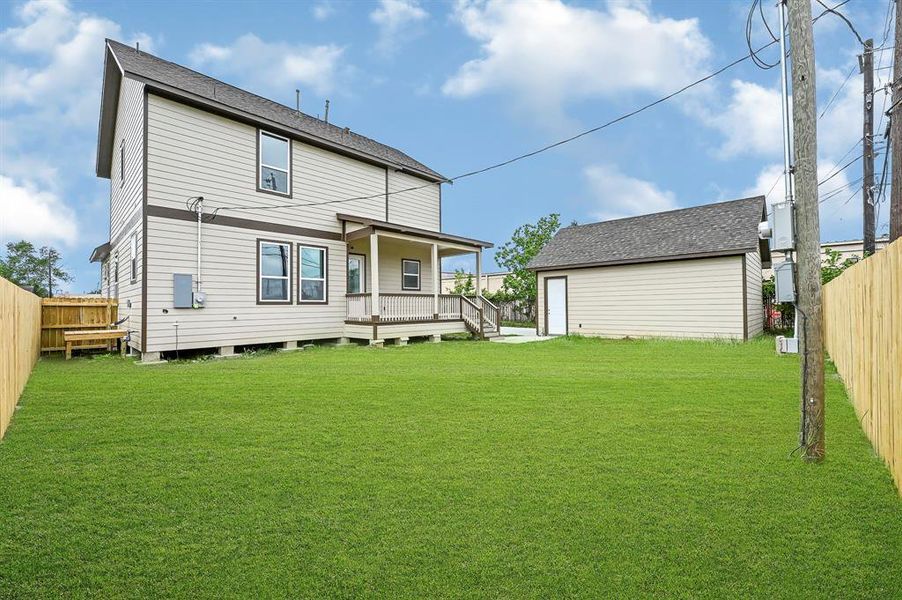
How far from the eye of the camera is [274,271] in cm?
1266

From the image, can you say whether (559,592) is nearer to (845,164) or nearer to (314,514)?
(314,514)

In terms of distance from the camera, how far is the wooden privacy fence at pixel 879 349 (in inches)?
134

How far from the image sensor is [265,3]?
13234mm

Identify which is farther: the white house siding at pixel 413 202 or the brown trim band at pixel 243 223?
the white house siding at pixel 413 202

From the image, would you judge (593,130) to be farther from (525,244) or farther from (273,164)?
(525,244)

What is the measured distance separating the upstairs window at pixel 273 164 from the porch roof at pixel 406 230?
178cm

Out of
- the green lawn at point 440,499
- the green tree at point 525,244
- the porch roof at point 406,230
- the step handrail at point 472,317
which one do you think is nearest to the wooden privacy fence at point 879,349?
A: the green lawn at point 440,499

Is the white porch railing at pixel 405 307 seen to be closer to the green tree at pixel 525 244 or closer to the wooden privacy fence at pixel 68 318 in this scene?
the wooden privacy fence at pixel 68 318

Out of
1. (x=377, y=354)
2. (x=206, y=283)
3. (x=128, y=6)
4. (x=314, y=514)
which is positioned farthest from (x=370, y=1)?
(x=314, y=514)

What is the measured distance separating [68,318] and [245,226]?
471cm

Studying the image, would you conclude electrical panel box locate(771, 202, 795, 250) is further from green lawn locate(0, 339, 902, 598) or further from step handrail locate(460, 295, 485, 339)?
step handrail locate(460, 295, 485, 339)

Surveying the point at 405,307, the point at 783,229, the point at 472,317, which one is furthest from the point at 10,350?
the point at 472,317

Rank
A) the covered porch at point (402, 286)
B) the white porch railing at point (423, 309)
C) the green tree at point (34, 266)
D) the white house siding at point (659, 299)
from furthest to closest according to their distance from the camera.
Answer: the green tree at point (34, 266) → the white house siding at point (659, 299) → the white porch railing at point (423, 309) → the covered porch at point (402, 286)

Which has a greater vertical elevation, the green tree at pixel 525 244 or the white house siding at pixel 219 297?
the green tree at pixel 525 244
